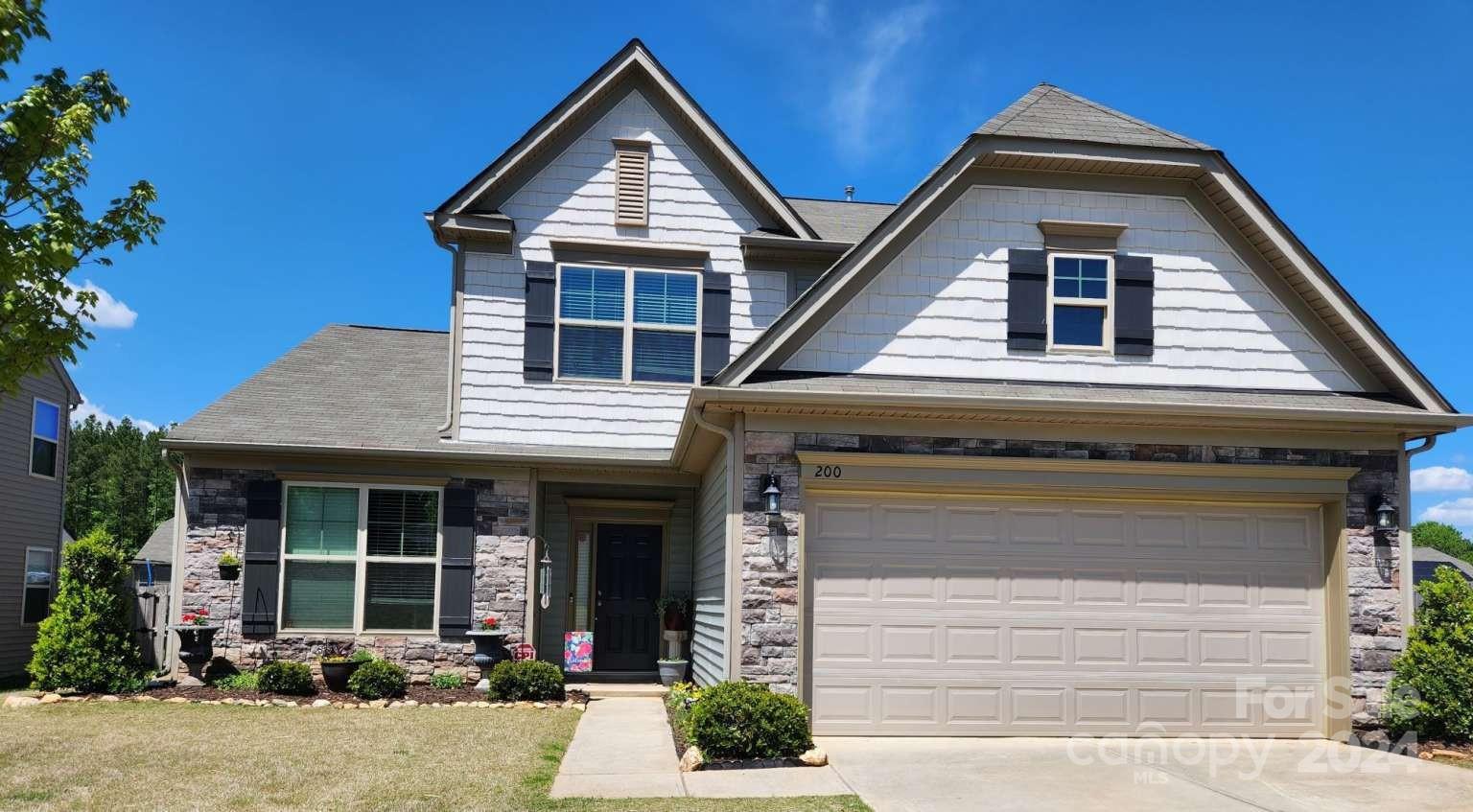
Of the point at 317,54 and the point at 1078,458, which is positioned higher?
the point at 317,54

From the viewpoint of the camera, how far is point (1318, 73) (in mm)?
13047

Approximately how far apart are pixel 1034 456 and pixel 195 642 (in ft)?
31.1

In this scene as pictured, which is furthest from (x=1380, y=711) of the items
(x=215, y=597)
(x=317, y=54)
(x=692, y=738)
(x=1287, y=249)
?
(x=317, y=54)

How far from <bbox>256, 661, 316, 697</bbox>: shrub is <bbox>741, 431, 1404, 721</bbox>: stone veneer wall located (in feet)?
18.8

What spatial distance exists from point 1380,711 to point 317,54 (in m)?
13.8

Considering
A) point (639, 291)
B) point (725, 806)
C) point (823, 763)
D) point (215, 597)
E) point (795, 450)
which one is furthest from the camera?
point (639, 291)

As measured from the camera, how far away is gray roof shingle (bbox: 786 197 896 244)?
1498 centimetres

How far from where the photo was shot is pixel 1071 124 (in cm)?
1084

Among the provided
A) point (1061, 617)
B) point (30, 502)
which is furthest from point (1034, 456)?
point (30, 502)

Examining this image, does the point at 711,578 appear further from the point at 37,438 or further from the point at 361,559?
the point at 37,438

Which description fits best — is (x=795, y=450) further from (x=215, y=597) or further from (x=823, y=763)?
(x=215, y=597)

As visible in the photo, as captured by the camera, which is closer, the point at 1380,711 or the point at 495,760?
the point at 495,760

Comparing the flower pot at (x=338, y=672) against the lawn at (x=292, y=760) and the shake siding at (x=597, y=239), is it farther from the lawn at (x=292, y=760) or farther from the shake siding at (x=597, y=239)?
the shake siding at (x=597, y=239)

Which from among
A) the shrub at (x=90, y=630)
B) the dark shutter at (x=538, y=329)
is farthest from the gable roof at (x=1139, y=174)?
the shrub at (x=90, y=630)
